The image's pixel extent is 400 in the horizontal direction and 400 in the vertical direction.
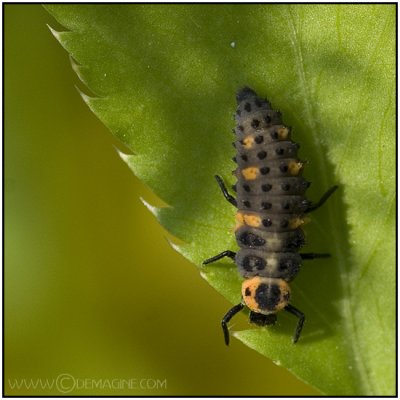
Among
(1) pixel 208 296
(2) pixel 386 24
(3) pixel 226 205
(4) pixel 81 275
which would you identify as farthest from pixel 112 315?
(2) pixel 386 24

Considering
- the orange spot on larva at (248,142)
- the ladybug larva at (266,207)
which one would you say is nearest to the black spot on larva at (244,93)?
Result: the ladybug larva at (266,207)

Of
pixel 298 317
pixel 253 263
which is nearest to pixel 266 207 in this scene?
pixel 253 263

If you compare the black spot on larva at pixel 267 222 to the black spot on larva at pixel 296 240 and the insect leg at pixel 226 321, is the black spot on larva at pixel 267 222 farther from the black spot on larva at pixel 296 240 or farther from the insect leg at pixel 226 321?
the insect leg at pixel 226 321

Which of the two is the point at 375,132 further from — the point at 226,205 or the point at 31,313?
the point at 31,313

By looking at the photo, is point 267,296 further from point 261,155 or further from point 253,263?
point 261,155

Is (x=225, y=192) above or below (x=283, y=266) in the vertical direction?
above
